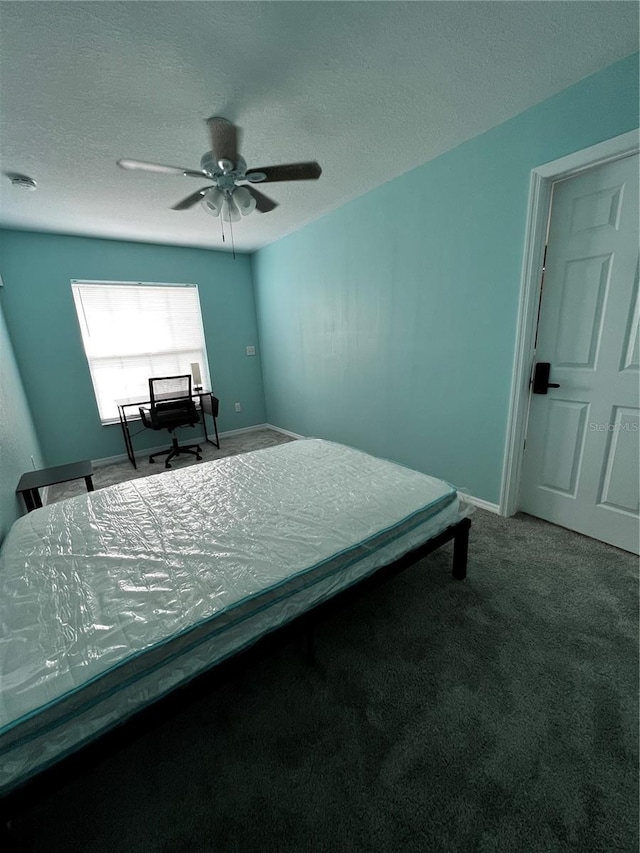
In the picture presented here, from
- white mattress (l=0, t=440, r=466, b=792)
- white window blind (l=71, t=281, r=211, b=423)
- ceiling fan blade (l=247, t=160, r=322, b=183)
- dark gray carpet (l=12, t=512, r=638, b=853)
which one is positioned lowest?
dark gray carpet (l=12, t=512, r=638, b=853)

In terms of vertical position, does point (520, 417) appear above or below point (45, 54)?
below

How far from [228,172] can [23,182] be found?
1.57 metres

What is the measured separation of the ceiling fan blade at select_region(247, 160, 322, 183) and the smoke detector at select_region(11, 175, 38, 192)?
1637 millimetres

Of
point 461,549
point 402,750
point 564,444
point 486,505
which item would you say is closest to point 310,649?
point 402,750

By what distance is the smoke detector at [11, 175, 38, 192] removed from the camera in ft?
7.04

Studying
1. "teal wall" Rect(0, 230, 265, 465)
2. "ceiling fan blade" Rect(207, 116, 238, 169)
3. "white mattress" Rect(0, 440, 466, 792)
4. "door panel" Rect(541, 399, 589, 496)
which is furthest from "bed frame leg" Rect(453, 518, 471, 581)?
"teal wall" Rect(0, 230, 265, 465)

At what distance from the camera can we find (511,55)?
1441 millimetres

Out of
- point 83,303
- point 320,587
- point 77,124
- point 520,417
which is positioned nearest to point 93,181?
point 77,124

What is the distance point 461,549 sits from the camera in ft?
5.72

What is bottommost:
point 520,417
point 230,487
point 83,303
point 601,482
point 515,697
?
point 515,697

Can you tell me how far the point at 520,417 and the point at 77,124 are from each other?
118 inches

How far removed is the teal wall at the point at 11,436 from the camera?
1971 millimetres

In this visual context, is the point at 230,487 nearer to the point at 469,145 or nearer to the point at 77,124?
the point at 77,124

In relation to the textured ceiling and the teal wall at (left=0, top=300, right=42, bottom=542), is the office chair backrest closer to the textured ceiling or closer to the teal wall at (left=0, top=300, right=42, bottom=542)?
the teal wall at (left=0, top=300, right=42, bottom=542)
